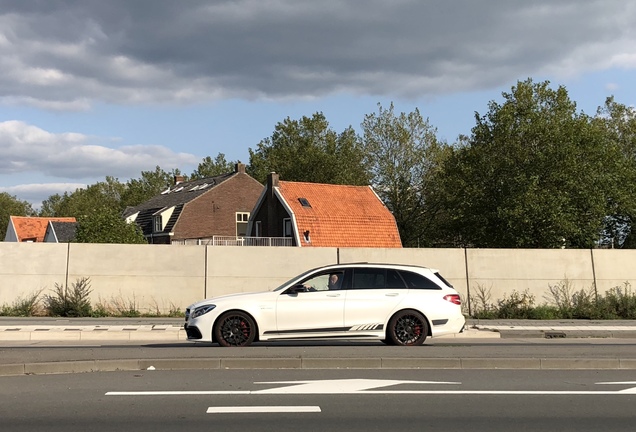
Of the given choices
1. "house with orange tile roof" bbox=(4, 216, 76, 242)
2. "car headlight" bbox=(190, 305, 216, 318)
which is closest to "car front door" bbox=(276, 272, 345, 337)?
"car headlight" bbox=(190, 305, 216, 318)

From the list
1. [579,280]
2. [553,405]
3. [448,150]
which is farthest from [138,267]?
[448,150]

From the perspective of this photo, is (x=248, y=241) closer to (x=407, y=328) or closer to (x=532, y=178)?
(x=532, y=178)

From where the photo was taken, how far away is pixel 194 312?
42.8 ft

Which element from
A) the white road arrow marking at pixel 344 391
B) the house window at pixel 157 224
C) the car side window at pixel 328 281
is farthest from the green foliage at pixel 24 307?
the house window at pixel 157 224

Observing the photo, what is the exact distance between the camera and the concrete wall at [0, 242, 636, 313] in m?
23.7

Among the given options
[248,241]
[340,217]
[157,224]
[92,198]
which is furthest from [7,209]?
[340,217]

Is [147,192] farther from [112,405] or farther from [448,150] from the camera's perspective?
[112,405]

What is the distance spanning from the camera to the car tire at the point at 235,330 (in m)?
12.9

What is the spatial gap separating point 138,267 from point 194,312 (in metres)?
11.8

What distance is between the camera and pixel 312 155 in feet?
224

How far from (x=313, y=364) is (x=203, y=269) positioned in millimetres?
14340

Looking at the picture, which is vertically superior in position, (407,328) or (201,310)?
(201,310)

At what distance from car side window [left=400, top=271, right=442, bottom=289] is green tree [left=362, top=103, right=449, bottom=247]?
4679 cm

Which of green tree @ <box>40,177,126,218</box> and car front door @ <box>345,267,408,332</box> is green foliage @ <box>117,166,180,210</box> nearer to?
green tree @ <box>40,177,126,218</box>
